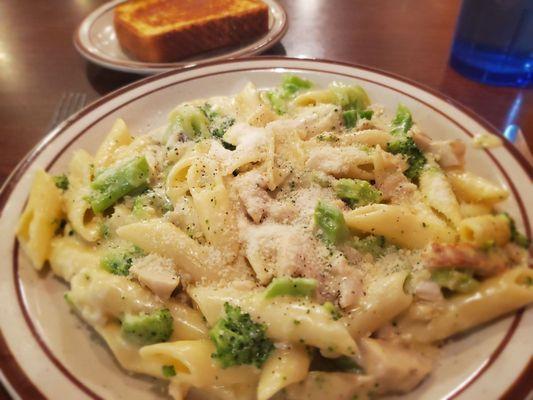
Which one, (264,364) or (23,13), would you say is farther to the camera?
(23,13)

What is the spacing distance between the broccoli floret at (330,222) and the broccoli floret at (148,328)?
637mm

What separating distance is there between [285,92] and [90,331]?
5.08ft

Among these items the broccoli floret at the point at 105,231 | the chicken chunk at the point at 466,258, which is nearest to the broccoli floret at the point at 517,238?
the chicken chunk at the point at 466,258

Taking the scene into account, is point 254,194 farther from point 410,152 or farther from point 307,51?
point 307,51

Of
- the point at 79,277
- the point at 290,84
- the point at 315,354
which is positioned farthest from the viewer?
the point at 290,84

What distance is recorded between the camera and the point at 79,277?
5.88 ft

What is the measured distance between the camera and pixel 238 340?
1525mm

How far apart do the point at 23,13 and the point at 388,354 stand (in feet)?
13.7

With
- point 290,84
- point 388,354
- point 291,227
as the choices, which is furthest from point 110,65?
point 388,354

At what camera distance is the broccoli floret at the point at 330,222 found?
1762 millimetres

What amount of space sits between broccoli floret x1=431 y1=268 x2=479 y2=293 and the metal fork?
88.4 inches

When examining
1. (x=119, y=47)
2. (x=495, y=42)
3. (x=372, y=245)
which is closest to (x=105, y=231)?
(x=372, y=245)

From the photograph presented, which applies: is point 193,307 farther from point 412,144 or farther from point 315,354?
point 412,144

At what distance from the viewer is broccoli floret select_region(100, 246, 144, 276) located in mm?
1822
